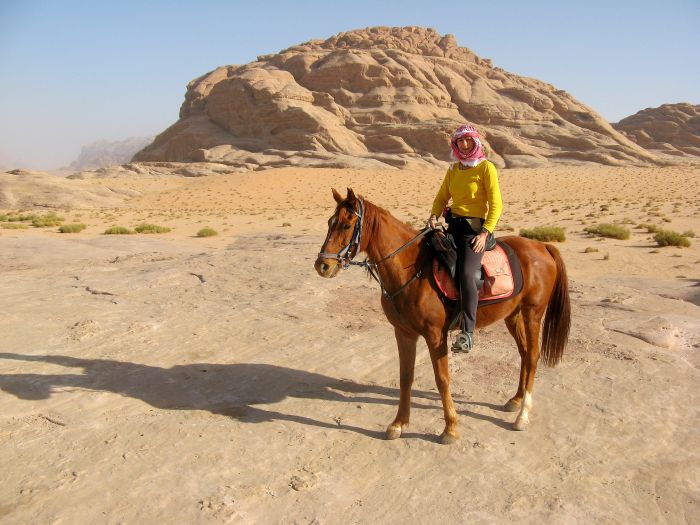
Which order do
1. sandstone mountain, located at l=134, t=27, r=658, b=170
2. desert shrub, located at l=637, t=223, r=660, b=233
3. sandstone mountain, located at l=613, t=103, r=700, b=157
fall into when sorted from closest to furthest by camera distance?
desert shrub, located at l=637, t=223, r=660, b=233 < sandstone mountain, located at l=134, t=27, r=658, b=170 < sandstone mountain, located at l=613, t=103, r=700, b=157

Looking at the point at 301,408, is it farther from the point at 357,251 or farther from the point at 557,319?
the point at 557,319

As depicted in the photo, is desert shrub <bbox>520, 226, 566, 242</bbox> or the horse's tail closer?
the horse's tail

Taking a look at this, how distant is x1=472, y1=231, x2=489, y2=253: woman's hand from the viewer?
4.19 m

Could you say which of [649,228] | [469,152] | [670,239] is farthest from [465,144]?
[649,228]

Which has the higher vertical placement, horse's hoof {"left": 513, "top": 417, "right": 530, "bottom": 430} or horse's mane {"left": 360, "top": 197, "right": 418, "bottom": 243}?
horse's mane {"left": 360, "top": 197, "right": 418, "bottom": 243}

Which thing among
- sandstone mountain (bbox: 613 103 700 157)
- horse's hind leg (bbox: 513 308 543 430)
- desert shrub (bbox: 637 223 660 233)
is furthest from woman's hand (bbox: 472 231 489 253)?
sandstone mountain (bbox: 613 103 700 157)

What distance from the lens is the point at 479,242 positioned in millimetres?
4195

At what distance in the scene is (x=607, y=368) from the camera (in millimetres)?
5492

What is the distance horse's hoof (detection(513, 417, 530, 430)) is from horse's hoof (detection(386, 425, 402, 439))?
1.04 metres

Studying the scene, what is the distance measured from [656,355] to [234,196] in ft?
124

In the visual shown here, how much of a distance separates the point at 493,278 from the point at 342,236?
1.45m

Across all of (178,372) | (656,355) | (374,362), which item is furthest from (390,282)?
(656,355)

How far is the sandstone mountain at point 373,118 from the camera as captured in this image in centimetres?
6259

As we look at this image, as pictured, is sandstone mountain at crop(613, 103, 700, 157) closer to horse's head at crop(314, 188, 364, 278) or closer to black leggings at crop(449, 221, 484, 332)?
black leggings at crop(449, 221, 484, 332)
